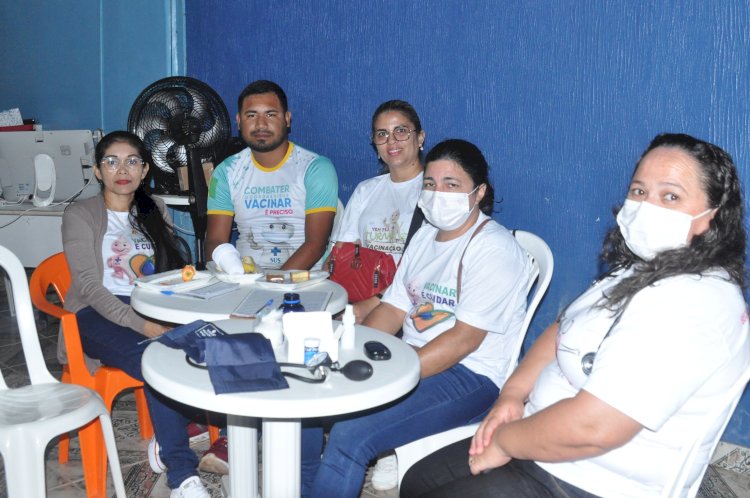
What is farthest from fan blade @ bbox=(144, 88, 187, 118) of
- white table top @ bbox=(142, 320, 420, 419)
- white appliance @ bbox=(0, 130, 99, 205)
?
white table top @ bbox=(142, 320, 420, 419)

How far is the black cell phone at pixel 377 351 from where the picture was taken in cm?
162

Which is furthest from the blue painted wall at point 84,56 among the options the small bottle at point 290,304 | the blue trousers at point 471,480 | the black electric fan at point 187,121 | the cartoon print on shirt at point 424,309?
the blue trousers at point 471,480

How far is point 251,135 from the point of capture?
10.6 ft

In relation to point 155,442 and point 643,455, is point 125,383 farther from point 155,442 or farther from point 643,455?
point 643,455

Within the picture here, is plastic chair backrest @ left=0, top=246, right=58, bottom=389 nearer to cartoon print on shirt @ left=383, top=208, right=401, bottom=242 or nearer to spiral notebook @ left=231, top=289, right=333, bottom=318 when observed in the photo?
spiral notebook @ left=231, top=289, right=333, bottom=318

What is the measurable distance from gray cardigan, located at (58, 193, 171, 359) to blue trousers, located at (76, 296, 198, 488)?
57 millimetres

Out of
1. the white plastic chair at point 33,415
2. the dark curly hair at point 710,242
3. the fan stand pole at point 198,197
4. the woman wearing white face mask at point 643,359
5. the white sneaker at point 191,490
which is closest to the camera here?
the woman wearing white face mask at point 643,359

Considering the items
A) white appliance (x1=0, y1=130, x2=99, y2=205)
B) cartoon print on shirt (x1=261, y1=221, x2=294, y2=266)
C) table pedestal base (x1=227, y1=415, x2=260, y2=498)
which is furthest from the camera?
white appliance (x1=0, y1=130, x2=99, y2=205)

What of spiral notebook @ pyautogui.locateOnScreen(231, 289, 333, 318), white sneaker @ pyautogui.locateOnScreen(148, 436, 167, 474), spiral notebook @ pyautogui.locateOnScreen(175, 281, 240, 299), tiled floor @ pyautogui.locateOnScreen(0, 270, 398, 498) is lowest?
tiled floor @ pyautogui.locateOnScreen(0, 270, 398, 498)

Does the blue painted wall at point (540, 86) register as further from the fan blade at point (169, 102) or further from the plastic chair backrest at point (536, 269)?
the fan blade at point (169, 102)

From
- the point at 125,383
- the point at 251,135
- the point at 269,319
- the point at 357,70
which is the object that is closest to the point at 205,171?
the point at 251,135

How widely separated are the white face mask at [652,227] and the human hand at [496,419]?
0.48 meters

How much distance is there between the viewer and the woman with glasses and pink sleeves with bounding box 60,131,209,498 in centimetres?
237

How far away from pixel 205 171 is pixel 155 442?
165 cm
